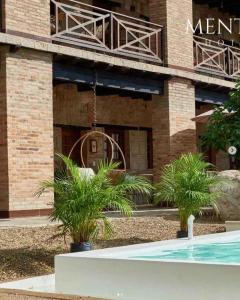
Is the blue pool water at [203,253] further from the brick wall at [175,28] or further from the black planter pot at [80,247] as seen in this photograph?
the brick wall at [175,28]

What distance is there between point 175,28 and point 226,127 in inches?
145

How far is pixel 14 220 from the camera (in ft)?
43.3

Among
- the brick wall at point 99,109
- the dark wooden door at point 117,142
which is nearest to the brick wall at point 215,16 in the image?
the brick wall at point 99,109

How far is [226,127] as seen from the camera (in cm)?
1691

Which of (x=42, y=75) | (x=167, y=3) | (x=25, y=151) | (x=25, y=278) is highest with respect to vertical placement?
(x=167, y=3)

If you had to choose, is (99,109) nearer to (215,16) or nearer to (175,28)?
(175,28)

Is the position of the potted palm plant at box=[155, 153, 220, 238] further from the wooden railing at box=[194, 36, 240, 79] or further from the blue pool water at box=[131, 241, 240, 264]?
the wooden railing at box=[194, 36, 240, 79]

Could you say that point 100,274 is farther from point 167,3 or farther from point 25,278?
point 167,3

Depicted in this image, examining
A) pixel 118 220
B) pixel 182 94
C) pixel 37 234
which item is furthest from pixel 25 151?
pixel 182 94

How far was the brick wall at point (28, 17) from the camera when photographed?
13977 millimetres

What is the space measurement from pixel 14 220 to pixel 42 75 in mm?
3308

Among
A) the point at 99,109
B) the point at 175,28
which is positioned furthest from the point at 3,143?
the point at 175,28

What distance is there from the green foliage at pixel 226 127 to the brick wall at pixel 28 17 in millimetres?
4937

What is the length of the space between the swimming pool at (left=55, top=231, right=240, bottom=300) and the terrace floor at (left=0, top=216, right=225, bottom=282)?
1.32 m
